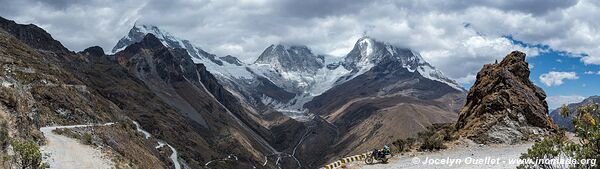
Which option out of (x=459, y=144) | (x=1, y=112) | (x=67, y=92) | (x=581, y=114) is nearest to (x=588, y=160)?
(x=581, y=114)

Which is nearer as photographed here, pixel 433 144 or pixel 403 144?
pixel 433 144

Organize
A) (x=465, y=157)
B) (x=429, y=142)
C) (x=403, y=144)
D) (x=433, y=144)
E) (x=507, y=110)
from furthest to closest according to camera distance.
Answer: (x=403, y=144)
(x=507, y=110)
(x=429, y=142)
(x=433, y=144)
(x=465, y=157)

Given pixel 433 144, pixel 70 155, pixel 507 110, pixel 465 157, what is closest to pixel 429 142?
pixel 433 144

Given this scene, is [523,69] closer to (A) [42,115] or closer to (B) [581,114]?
(B) [581,114]

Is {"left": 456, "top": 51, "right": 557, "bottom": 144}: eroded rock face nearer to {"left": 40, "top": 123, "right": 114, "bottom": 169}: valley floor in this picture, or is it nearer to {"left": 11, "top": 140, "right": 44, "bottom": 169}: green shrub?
{"left": 11, "top": 140, "right": 44, "bottom": 169}: green shrub

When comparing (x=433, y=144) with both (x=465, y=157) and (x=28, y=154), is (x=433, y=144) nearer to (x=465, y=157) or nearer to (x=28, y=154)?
(x=465, y=157)

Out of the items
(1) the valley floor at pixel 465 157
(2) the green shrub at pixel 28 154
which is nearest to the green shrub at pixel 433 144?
(1) the valley floor at pixel 465 157

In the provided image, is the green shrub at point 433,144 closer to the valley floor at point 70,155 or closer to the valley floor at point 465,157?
the valley floor at point 465,157
